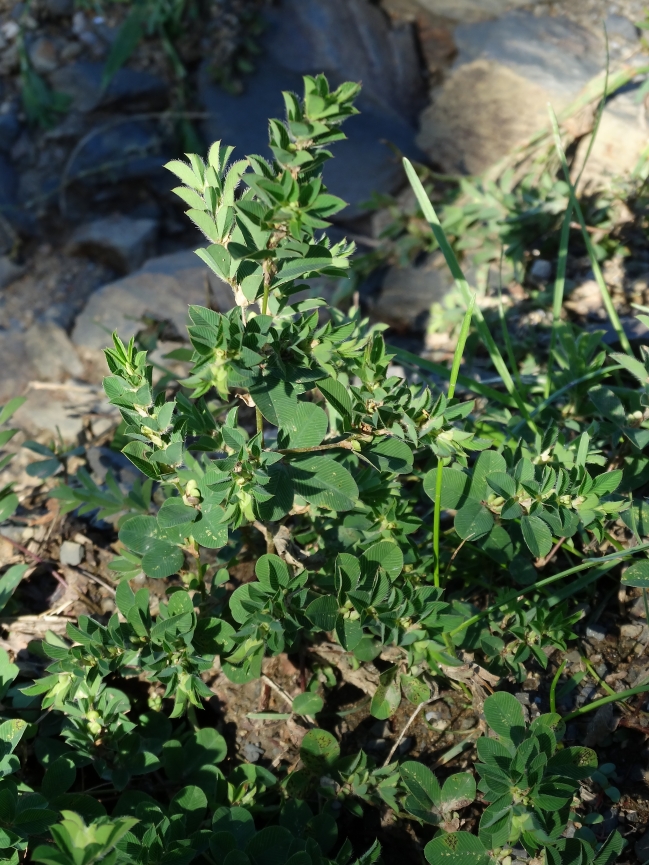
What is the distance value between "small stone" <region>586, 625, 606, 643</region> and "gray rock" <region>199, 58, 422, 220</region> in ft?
9.32

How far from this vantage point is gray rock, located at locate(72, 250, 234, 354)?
3.35m

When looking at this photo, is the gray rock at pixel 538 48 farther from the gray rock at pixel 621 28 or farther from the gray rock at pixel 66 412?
the gray rock at pixel 66 412

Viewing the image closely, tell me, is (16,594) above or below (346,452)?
below

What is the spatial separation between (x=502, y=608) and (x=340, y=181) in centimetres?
304

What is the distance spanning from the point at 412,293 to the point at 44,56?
2.58m

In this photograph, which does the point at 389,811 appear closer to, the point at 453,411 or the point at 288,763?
the point at 288,763

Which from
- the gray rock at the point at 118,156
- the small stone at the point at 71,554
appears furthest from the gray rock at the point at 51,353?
the small stone at the point at 71,554

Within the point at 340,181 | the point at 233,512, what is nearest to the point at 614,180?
the point at 340,181

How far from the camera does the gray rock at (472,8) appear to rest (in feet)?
14.4

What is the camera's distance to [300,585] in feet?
4.85

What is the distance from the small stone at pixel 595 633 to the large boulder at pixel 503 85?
9.08ft

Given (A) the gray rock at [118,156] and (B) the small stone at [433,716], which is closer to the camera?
(B) the small stone at [433,716]

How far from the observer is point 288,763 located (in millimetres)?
1684

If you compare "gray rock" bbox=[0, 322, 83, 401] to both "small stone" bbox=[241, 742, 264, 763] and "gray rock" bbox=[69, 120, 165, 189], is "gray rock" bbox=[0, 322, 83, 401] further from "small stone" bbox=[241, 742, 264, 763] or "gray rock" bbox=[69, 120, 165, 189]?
"small stone" bbox=[241, 742, 264, 763]
